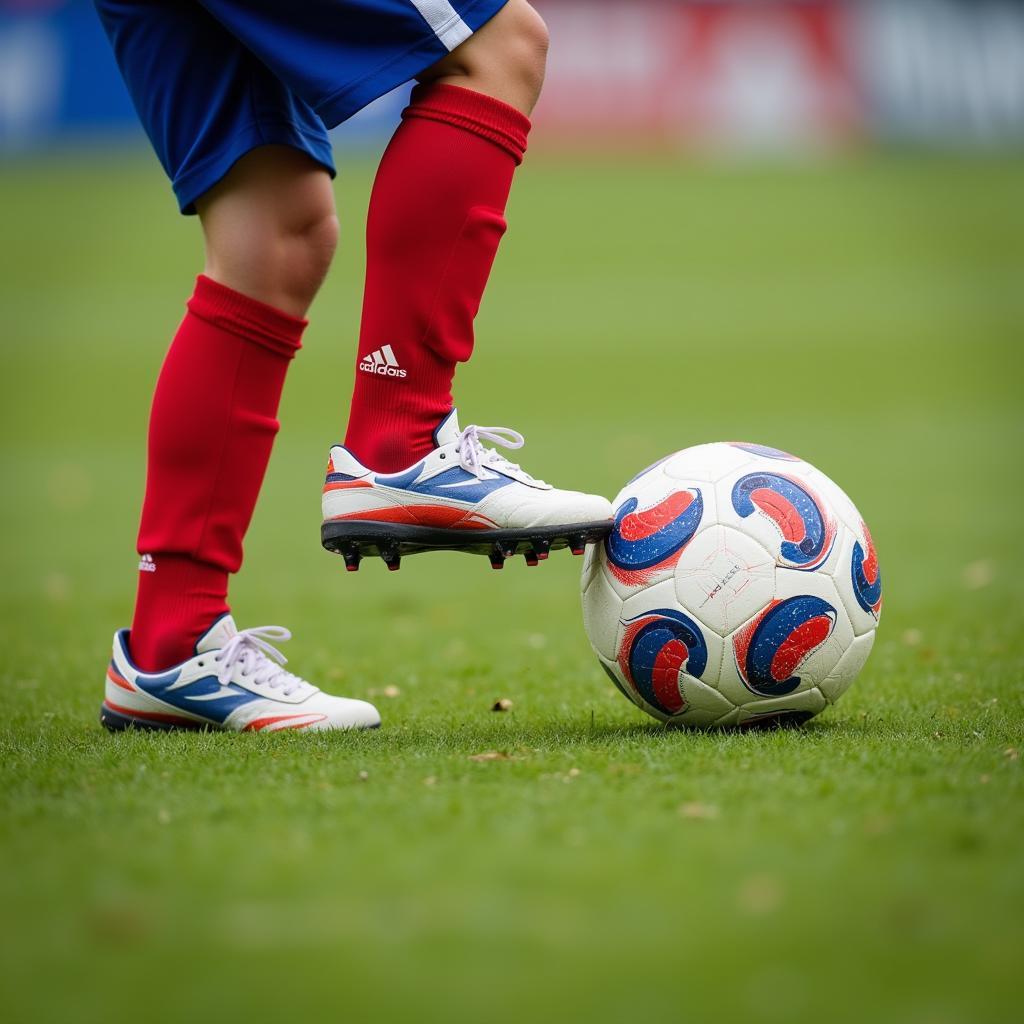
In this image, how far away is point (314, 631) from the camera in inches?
197

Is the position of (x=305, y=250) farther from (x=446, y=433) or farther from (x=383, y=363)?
(x=446, y=433)

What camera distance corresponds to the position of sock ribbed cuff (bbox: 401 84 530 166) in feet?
9.52

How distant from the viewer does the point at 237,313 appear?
10.5 ft

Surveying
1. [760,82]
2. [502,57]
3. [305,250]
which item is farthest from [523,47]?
[760,82]

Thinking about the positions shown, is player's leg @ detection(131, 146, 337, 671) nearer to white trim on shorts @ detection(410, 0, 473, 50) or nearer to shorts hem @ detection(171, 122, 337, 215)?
shorts hem @ detection(171, 122, 337, 215)

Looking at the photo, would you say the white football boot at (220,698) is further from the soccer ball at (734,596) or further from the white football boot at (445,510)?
the soccer ball at (734,596)

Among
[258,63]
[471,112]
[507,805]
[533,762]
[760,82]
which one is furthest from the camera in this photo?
[760,82]

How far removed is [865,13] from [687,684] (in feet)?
→ 99.3

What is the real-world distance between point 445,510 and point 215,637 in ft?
2.22

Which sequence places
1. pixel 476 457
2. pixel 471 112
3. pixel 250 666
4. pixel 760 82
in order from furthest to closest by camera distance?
pixel 760 82, pixel 250 666, pixel 476 457, pixel 471 112

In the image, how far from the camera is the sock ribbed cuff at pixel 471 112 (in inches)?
114

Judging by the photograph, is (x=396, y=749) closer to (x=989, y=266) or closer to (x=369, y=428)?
(x=369, y=428)

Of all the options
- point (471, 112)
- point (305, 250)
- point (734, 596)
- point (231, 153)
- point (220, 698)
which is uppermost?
point (471, 112)

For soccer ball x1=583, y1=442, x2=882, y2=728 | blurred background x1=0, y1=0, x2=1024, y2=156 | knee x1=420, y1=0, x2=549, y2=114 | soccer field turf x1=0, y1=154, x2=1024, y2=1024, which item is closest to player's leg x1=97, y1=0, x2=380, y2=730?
soccer field turf x1=0, y1=154, x2=1024, y2=1024
